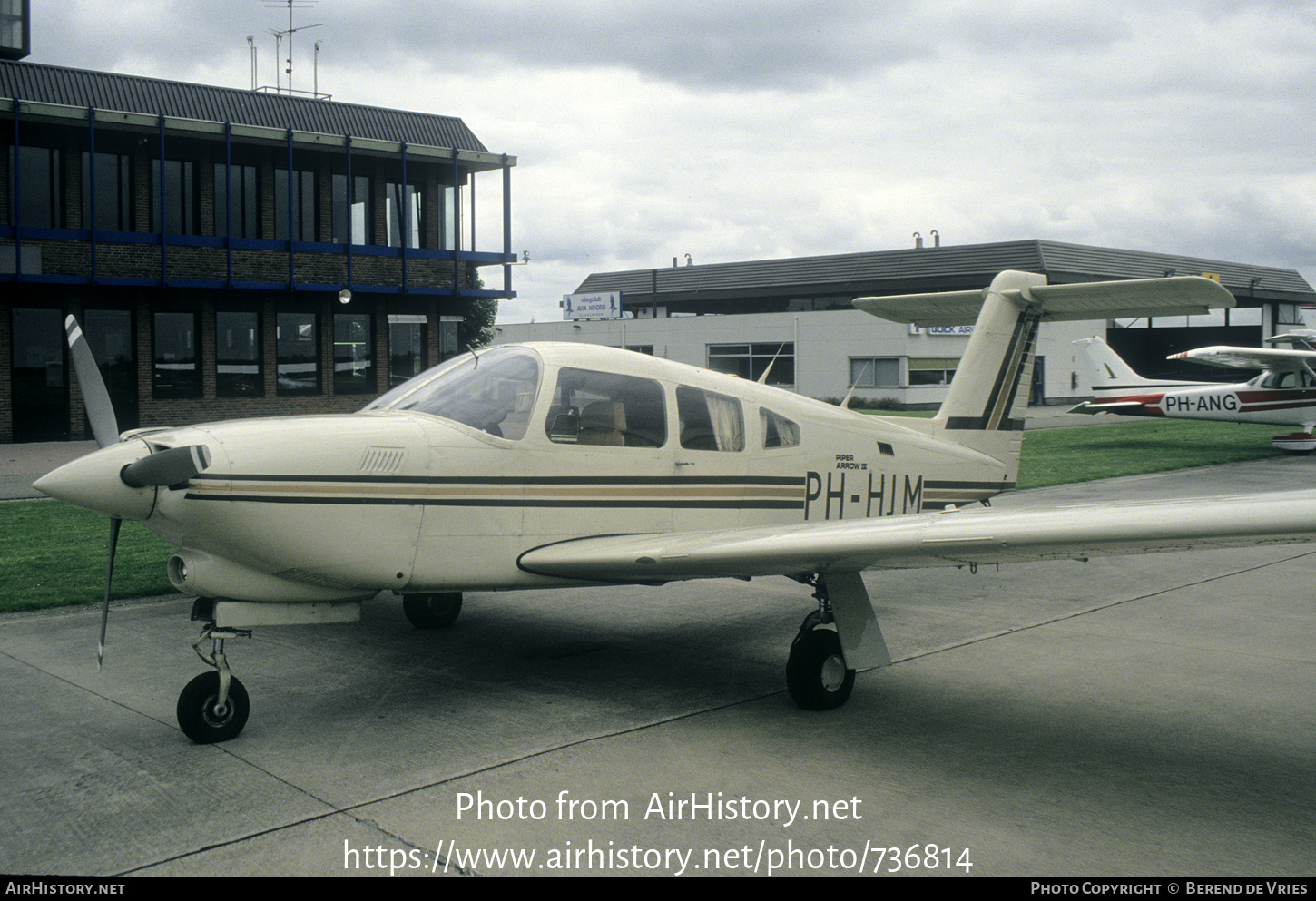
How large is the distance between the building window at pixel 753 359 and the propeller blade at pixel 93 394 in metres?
42.4

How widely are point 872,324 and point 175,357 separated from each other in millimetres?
29477

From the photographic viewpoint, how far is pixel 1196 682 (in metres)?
6.36

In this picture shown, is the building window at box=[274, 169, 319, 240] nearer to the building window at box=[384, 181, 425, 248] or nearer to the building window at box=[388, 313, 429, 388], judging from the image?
the building window at box=[384, 181, 425, 248]

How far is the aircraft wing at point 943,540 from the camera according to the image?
13.9 feet

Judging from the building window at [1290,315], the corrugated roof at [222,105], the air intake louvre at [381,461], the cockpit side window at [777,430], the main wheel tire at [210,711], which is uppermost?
the corrugated roof at [222,105]

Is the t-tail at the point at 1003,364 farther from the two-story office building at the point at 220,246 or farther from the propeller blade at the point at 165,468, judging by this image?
the two-story office building at the point at 220,246

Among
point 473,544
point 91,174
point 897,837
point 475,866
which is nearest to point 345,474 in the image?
point 473,544

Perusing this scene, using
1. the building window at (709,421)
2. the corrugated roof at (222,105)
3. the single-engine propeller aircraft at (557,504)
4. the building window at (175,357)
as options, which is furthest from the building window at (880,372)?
the building window at (709,421)

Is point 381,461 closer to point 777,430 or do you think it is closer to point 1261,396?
point 777,430

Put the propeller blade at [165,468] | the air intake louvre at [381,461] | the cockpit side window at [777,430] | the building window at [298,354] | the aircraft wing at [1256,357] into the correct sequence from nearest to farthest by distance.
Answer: the propeller blade at [165,468], the air intake louvre at [381,461], the cockpit side window at [777,430], the aircraft wing at [1256,357], the building window at [298,354]

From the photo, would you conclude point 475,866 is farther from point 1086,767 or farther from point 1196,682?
point 1196,682

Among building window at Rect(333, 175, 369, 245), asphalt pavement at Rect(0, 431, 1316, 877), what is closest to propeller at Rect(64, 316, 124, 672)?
asphalt pavement at Rect(0, 431, 1316, 877)

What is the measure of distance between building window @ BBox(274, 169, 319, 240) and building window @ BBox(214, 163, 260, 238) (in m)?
0.49

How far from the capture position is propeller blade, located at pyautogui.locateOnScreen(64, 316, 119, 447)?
18.2 feet
